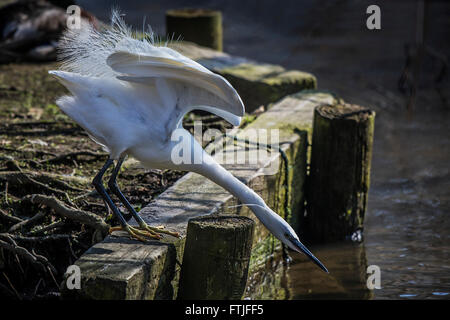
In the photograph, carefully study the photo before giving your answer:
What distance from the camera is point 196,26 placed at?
8.95 metres

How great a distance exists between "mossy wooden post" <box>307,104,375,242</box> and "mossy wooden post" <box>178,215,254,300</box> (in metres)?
1.83

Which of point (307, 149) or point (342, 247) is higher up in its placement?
point (307, 149)

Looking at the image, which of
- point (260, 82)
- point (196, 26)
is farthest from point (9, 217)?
point (196, 26)

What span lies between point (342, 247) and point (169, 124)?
2308mm

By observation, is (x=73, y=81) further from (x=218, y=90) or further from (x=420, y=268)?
(x=420, y=268)

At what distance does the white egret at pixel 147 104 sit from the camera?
140 inches

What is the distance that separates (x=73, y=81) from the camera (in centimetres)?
363

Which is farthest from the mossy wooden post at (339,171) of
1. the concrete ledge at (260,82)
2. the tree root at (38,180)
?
the tree root at (38,180)

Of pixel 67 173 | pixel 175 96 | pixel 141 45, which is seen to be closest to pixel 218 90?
pixel 175 96

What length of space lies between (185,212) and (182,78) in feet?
3.01

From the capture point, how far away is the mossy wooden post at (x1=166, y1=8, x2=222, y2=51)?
8945 mm

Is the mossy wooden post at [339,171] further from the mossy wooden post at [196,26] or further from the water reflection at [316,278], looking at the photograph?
the mossy wooden post at [196,26]

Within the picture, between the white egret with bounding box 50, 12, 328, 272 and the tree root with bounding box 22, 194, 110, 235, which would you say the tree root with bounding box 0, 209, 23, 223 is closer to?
the tree root with bounding box 22, 194, 110, 235

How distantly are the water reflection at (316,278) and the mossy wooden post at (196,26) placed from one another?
182 inches
